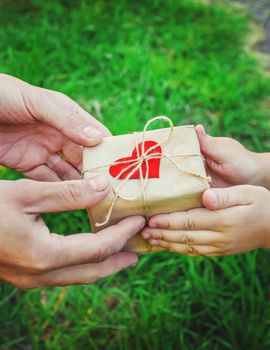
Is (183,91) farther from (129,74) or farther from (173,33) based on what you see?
(173,33)

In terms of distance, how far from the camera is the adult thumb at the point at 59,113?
5.18 ft

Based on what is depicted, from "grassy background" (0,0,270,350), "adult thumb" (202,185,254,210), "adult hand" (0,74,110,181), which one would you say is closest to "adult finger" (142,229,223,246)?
"adult thumb" (202,185,254,210)

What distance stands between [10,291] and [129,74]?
1330mm

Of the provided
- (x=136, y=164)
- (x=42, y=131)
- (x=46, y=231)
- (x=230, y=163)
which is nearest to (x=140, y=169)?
(x=136, y=164)

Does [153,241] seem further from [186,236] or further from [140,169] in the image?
[140,169]

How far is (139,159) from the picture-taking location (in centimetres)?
140

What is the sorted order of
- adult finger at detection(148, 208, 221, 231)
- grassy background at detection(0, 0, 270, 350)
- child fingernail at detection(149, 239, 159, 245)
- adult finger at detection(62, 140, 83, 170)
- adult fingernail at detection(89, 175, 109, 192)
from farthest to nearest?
grassy background at detection(0, 0, 270, 350)
adult finger at detection(62, 140, 83, 170)
child fingernail at detection(149, 239, 159, 245)
adult finger at detection(148, 208, 221, 231)
adult fingernail at detection(89, 175, 109, 192)

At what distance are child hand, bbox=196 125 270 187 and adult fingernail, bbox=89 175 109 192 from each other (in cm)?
40

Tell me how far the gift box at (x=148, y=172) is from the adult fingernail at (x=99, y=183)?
0.11 ft

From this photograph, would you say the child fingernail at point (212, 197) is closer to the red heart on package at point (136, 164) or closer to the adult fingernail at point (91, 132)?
the red heart on package at point (136, 164)

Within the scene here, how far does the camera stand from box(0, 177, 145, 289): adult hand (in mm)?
1378

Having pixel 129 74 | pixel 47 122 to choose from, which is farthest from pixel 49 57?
pixel 47 122

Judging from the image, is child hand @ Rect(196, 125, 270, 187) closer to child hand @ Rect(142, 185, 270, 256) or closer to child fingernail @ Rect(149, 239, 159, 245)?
child hand @ Rect(142, 185, 270, 256)

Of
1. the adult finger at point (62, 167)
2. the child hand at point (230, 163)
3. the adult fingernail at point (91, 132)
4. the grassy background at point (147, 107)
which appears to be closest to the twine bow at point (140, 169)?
the adult fingernail at point (91, 132)
